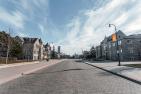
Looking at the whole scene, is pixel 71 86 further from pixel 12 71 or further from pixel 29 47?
pixel 29 47

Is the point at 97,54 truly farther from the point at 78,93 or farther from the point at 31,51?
the point at 78,93

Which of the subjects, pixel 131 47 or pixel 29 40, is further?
pixel 29 40

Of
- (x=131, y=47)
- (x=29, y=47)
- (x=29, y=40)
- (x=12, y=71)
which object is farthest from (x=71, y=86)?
(x=29, y=40)

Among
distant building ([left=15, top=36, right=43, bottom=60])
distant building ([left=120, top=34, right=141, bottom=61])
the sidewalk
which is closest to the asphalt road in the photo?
the sidewalk

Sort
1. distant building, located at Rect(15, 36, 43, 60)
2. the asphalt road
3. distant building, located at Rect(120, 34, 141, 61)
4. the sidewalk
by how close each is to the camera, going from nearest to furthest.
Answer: the asphalt road, the sidewalk, distant building, located at Rect(120, 34, 141, 61), distant building, located at Rect(15, 36, 43, 60)

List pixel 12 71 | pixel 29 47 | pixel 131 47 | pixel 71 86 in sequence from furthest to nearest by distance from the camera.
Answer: pixel 29 47 < pixel 131 47 < pixel 12 71 < pixel 71 86

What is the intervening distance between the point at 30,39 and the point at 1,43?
39847 mm

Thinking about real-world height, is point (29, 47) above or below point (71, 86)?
above

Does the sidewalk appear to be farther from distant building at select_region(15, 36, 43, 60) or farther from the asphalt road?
distant building at select_region(15, 36, 43, 60)

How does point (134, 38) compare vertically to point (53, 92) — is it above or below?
above

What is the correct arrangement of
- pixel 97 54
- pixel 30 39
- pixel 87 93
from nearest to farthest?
1. pixel 87 93
2. pixel 30 39
3. pixel 97 54

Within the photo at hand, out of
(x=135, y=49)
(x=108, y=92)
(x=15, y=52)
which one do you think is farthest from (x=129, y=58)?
(x=108, y=92)

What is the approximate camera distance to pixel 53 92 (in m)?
11.3

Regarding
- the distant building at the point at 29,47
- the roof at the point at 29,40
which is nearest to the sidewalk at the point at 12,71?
the distant building at the point at 29,47
